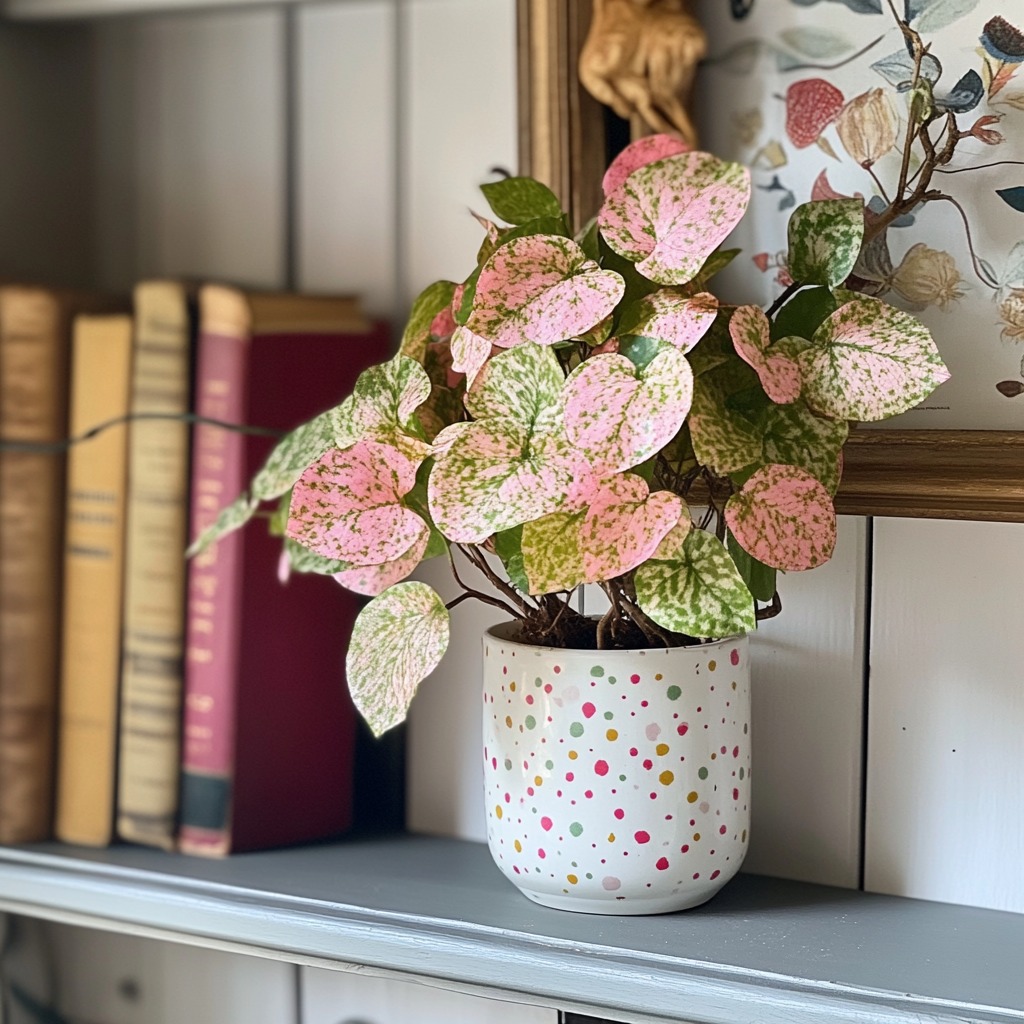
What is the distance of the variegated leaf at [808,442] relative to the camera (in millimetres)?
453

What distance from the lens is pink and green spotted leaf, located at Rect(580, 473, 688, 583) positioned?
16.1 inches

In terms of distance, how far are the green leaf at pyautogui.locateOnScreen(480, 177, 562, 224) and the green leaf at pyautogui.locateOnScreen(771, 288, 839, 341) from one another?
90 mm

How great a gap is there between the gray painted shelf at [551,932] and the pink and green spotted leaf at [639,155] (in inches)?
10.5

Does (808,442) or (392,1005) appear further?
(392,1005)

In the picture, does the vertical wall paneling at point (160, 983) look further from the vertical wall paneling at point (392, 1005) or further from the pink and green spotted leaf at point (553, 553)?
the pink and green spotted leaf at point (553, 553)

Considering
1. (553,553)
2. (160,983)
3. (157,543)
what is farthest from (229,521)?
(160,983)

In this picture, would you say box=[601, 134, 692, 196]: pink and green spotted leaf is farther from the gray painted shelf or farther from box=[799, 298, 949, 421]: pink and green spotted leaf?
the gray painted shelf

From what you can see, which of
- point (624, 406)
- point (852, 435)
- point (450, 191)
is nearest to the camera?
point (624, 406)

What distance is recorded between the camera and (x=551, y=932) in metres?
0.49

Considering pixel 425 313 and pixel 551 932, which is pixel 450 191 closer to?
pixel 425 313

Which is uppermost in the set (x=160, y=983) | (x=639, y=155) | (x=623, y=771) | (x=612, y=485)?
(x=639, y=155)

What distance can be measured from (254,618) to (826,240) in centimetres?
28

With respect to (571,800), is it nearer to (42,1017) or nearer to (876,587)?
(876,587)

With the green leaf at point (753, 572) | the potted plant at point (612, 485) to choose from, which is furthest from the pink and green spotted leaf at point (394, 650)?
the green leaf at point (753, 572)
